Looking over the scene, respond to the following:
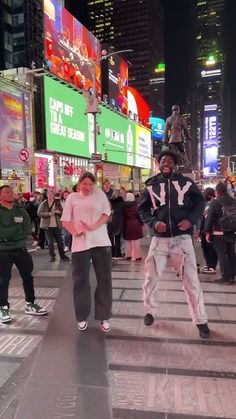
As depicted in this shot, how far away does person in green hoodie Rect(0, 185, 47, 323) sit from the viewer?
5.27 metres

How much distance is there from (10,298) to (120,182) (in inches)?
1882


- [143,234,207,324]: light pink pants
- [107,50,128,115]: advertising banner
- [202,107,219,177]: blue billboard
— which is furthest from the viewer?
[202,107,219,177]: blue billboard

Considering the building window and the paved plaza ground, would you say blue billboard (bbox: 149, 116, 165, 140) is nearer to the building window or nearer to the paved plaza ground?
the building window

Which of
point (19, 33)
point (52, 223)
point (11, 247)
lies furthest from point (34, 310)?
point (19, 33)

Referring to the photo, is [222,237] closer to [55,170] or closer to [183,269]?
[183,269]

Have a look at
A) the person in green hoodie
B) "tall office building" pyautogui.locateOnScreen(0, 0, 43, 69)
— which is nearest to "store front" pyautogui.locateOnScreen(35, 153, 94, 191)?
the person in green hoodie

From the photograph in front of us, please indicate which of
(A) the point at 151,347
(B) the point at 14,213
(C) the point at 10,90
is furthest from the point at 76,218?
(C) the point at 10,90

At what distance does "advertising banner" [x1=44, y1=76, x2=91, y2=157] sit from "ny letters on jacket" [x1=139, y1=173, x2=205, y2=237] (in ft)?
93.6

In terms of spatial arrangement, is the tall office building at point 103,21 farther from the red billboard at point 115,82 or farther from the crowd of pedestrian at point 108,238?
the crowd of pedestrian at point 108,238

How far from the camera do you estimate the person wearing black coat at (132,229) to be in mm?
9914

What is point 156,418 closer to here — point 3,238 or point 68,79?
point 3,238

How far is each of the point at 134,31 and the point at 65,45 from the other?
387ft

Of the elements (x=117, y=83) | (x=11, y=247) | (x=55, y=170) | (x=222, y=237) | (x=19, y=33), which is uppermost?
(x=19, y=33)

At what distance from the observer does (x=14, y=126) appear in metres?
25.2
